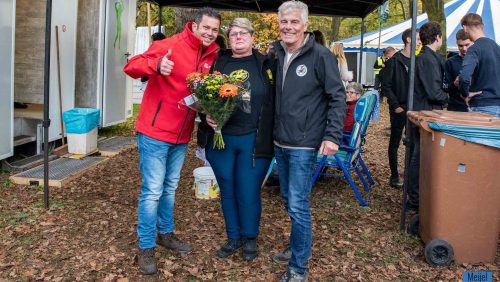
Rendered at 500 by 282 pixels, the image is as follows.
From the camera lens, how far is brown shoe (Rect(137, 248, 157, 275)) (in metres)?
3.43

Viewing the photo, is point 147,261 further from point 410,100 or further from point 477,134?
point 410,100

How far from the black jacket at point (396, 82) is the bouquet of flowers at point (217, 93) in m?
2.77

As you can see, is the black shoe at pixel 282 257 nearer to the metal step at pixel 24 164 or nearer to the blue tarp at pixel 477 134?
the blue tarp at pixel 477 134

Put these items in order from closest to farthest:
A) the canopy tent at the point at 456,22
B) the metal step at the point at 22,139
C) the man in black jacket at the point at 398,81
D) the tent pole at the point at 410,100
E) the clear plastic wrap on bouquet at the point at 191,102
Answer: the clear plastic wrap on bouquet at the point at 191,102
the tent pole at the point at 410,100
the man in black jacket at the point at 398,81
the metal step at the point at 22,139
the canopy tent at the point at 456,22

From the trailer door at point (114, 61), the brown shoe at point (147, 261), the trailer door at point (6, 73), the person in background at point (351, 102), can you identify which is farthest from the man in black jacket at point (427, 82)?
the trailer door at point (114, 61)

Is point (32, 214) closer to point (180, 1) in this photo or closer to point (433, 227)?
point (433, 227)

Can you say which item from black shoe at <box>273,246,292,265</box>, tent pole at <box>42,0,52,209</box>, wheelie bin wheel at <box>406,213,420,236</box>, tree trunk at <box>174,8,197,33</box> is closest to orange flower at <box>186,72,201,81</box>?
black shoe at <box>273,246,292,265</box>

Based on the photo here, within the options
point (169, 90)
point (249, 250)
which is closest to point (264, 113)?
point (169, 90)

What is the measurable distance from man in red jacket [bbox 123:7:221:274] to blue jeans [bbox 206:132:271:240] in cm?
31

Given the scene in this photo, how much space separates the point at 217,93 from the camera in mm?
3092

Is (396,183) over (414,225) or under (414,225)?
over

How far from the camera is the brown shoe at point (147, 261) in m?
3.43

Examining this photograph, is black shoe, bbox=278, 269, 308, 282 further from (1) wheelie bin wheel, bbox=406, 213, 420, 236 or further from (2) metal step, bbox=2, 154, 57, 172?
(2) metal step, bbox=2, 154, 57, 172

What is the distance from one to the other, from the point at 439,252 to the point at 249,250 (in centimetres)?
141
